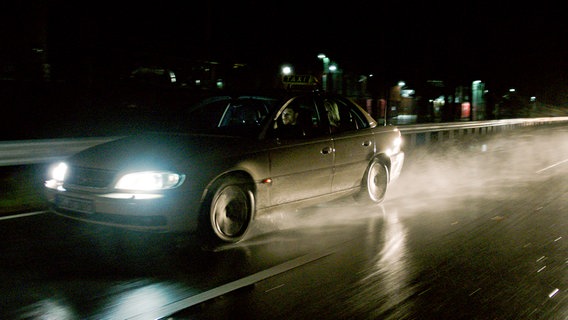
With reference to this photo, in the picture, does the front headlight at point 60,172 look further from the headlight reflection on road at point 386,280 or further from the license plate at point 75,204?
the headlight reflection on road at point 386,280

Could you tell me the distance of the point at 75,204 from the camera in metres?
5.83

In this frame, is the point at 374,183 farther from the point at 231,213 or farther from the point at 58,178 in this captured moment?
the point at 58,178

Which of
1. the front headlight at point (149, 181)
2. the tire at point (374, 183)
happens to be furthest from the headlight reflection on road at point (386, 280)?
the front headlight at point (149, 181)

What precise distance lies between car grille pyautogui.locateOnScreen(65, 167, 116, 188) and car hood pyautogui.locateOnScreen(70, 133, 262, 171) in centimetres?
5

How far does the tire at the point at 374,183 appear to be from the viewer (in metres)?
8.49

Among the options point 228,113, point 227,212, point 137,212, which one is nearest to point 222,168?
point 227,212

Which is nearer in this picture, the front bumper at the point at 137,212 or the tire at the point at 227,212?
the front bumper at the point at 137,212

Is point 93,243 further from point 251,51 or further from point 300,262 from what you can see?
point 251,51

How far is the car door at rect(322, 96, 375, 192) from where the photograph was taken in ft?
25.3

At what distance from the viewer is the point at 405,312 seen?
4336 mm

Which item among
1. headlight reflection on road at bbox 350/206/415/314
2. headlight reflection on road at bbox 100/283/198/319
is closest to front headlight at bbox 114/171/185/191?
headlight reflection on road at bbox 100/283/198/319

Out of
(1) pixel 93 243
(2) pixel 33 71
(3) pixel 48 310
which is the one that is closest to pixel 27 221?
(1) pixel 93 243

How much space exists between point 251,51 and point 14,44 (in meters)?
12.0

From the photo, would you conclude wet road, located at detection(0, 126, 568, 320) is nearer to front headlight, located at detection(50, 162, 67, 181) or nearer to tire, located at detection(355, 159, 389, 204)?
tire, located at detection(355, 159, 389, 204)
